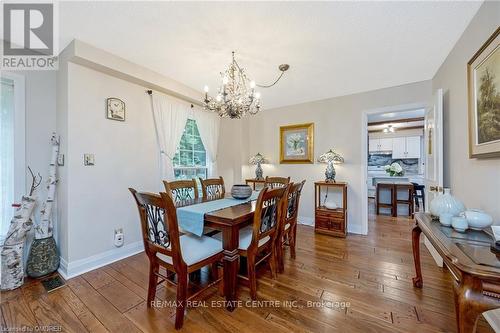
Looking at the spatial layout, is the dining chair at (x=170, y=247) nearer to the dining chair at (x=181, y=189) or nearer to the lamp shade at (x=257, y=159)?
the dining chair at (x=181, y=189)

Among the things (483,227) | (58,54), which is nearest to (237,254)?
(483,227)

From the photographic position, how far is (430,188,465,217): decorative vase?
5.10 ft

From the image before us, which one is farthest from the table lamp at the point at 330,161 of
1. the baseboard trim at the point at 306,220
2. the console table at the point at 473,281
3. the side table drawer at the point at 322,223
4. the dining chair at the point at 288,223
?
the console table at the point at 473,281

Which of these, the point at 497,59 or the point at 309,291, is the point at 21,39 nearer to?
the point at 309,291

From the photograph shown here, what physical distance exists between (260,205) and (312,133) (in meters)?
2.73

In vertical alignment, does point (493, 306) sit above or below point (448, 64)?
below

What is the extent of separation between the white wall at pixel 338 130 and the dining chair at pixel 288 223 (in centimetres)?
157

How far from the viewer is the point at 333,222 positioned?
11.1ft

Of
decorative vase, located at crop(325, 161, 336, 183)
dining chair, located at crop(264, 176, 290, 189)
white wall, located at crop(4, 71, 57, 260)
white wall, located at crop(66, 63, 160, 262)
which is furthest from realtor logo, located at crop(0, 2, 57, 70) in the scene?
decorative vase, located at crop(325, 161, 336, 183)

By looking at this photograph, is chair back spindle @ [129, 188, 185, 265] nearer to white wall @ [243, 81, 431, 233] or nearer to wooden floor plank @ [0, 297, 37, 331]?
wooden floor plank @ [0, 297, 37, 331]

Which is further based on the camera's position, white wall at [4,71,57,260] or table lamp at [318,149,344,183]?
table lamp at [318,149,344,183]

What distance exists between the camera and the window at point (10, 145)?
2.03 metres

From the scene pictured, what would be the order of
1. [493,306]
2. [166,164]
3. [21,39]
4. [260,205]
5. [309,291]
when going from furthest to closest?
[166,164]
[21,39]
[309,291]
[260,205]
[493,306]

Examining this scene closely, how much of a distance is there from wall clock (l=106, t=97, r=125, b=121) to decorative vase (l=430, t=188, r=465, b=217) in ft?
11.1
